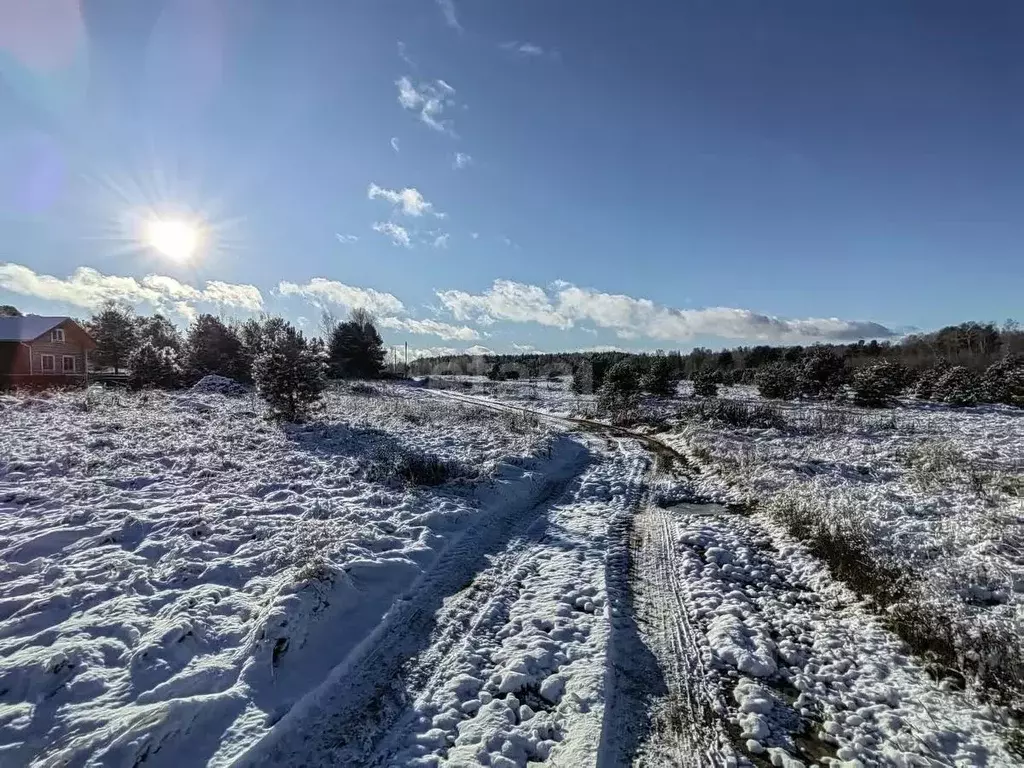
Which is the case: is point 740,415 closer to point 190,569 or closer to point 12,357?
point 190,569

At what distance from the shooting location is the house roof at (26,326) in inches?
1427

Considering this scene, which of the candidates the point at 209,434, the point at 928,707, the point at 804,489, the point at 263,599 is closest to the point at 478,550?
the point at 263,599

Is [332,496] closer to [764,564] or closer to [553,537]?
[553,537]

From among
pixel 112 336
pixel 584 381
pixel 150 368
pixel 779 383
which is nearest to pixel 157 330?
pixel 112 336

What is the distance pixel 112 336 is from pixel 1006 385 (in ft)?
279

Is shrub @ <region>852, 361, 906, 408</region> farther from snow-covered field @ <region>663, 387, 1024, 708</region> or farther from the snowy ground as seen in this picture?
the snowy ground

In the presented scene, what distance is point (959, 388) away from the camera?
32375 millimetres

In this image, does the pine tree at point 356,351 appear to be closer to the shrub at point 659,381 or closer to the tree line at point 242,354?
the tree line at point 242,354

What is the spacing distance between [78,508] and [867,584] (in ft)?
44.0

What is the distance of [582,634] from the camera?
5.77 m

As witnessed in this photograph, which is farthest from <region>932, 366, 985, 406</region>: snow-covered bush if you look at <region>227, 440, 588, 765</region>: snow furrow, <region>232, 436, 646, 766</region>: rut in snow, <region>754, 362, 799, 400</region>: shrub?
<region>227, 440, 588, 765</region>: snow furrow

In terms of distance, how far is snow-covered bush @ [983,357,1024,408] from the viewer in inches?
1228

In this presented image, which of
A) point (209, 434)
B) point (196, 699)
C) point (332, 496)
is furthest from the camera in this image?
point (209, 434)

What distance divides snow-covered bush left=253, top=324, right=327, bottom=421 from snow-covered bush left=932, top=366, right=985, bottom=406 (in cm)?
4112
